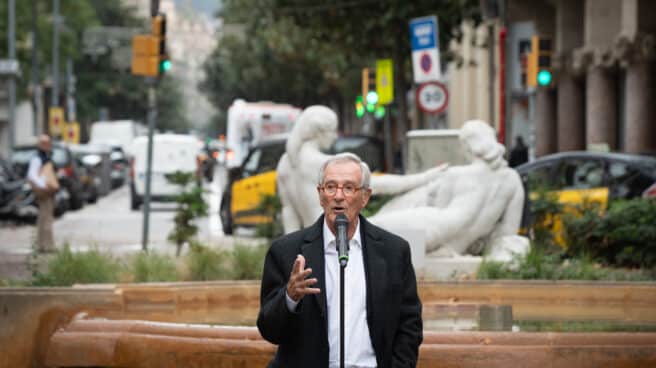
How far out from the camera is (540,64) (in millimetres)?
26703

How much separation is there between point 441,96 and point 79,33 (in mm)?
66764

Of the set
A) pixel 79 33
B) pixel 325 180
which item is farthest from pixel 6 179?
pixel 79 33

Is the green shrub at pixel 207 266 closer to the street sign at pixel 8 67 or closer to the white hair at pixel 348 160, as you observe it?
the white hair at pixel 348 160

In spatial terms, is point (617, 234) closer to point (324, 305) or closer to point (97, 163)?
point (324, 305)

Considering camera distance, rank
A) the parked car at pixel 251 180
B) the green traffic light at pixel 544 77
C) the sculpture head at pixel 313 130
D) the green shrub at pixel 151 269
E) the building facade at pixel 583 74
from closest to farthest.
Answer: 1. the green shrub at pixel 151 269
2. the sculpture head at pixel 313 130
3. the parked car at pixel 251 180
4. the green traffic light at pixel 544 77
5. the building facade at pixel 583 74

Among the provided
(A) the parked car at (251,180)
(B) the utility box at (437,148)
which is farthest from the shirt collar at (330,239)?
(A) the parked car at (251,180)

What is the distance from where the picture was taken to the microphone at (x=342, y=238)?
5039mm

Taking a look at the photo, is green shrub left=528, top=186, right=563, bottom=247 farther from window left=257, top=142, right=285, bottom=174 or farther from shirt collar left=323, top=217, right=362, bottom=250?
window left=257, top=142, right=285, bottom=174

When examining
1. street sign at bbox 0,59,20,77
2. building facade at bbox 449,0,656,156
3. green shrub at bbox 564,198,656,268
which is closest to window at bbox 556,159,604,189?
green shrub at bbox 564,198,656,268

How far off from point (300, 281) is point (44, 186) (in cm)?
1889

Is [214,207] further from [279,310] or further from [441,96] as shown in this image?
[279,310]

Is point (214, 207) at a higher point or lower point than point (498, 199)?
lower

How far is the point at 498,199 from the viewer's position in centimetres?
1323

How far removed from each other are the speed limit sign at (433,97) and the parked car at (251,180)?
1.75 meters
